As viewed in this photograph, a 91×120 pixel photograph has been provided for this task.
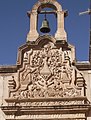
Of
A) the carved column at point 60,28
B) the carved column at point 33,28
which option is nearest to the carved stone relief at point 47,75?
the carved column at point 60,28

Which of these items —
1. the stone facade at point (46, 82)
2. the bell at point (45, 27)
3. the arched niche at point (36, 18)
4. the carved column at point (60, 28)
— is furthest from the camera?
the bell at point (45, 27)

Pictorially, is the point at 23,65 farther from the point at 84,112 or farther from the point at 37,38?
the point at 84,112

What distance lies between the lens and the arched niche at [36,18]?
17047 millimetres

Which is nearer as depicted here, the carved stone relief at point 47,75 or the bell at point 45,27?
the carved stone relief at point 47,75

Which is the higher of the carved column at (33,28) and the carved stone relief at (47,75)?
the carved column at (33,28)

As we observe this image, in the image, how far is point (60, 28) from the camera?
17.2 metres

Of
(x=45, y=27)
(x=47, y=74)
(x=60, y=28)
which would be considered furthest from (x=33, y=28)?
(x=47, y=74)

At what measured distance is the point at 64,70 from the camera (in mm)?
16438

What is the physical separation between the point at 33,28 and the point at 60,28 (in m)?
1.24

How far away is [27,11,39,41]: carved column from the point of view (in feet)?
56.1

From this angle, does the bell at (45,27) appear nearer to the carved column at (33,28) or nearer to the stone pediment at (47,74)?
the carved column at (33,28)

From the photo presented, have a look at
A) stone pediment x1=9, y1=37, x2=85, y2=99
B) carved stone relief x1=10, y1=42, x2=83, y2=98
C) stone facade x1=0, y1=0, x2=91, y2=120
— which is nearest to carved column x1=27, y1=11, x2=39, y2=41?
stone facade x1=0, y1=0, x2=91, y2=120

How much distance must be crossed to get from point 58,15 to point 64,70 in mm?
2718

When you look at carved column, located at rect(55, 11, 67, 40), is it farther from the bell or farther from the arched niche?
the bell
